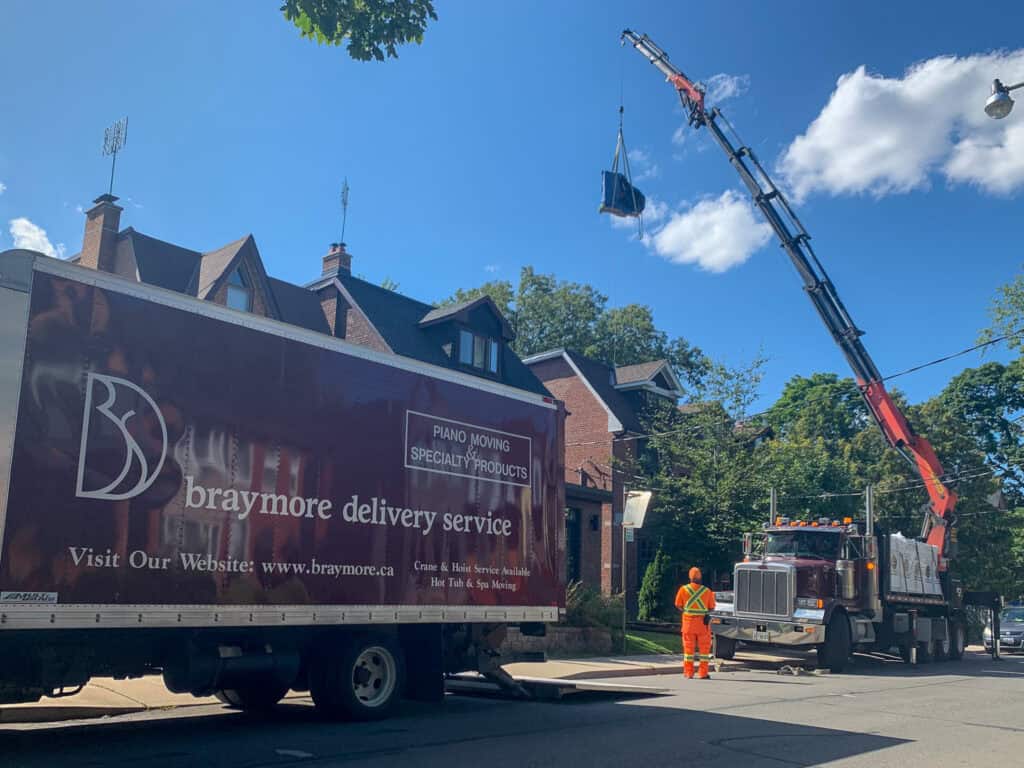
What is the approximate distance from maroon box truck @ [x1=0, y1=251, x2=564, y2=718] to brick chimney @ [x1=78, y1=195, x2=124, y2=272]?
17.3 m

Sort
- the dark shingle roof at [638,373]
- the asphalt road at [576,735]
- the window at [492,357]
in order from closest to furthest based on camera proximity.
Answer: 1. the asphalt road at [576,735]
2. the window at [492,357]
3. the dark shingle roof at [638,373]

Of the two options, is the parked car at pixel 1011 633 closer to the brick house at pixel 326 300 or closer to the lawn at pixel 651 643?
the lawn at pixel 651 643

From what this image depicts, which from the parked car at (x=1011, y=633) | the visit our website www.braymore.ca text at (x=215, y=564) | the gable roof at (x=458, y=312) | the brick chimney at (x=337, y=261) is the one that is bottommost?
the parked car at (x=1011, y=633)

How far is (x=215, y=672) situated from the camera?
27.0 ft

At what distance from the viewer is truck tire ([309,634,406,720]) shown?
30.0ft

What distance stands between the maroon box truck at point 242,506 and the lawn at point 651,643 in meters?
9.00

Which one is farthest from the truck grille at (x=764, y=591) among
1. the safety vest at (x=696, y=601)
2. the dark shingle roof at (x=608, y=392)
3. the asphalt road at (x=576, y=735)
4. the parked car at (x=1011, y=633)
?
the dark shingle roof at (x=608, y=392)

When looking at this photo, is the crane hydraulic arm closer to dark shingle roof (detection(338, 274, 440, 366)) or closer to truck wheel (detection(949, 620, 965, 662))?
truck wheel (detection(949, 620, 965, 662))

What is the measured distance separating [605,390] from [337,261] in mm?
10269

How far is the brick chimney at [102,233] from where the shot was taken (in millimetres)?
24500

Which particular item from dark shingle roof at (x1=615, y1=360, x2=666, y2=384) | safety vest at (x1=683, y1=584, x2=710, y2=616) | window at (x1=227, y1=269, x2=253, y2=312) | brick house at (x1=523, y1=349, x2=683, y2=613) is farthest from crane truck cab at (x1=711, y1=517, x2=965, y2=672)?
window at (x1=227, y1=269, x2=253, y2=312)

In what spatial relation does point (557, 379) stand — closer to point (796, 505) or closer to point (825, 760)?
point (796, 505)

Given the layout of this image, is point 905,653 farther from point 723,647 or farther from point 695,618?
point 695,618

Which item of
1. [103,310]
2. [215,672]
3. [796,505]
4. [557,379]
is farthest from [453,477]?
[557,379]
